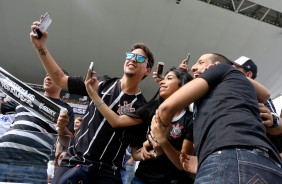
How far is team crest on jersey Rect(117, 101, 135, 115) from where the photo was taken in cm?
200

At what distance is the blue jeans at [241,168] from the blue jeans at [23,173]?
4.02ft

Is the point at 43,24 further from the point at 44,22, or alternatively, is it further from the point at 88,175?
the point at 88,175

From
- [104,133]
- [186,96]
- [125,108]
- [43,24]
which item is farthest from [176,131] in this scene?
[43,24]

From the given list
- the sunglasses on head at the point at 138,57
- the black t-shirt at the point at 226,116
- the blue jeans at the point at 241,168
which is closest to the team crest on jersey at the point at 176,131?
the sunglasses on head at the point at 138,57

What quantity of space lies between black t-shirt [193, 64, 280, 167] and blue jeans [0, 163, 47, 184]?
115 centimetres

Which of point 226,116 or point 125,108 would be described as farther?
point 125,108

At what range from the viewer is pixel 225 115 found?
1134mm

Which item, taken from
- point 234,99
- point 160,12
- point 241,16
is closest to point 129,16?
point 160,12

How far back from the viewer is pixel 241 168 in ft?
3.18

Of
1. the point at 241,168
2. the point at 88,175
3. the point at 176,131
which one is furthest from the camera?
the point at 176,131

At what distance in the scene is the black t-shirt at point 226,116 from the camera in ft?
3.46

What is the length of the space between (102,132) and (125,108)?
0.76 feet

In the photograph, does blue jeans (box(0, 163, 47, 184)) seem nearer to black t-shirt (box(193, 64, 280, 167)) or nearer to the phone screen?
the phone screen

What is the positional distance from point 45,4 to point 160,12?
344cm
